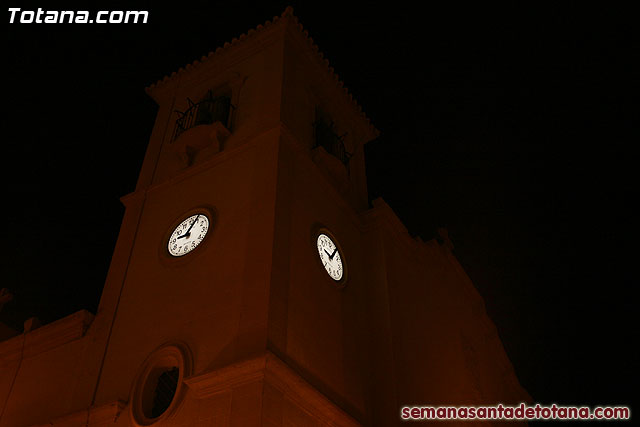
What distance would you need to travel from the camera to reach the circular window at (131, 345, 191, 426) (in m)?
10.8

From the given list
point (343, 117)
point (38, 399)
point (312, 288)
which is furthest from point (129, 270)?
point (343, 117)

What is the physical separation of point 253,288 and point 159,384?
250cm

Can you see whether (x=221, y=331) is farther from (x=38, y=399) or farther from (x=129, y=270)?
(x=38, y=399)

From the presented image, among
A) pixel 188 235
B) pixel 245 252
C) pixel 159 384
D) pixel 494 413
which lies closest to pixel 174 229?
pixel 188 235

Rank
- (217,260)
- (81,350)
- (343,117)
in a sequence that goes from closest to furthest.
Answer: (217,260), (81,350), (343,117)

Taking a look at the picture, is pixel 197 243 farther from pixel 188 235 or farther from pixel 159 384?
pixel 159 384

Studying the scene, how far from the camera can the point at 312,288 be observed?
12.6 meters

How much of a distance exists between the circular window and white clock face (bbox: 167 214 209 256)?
243 cm

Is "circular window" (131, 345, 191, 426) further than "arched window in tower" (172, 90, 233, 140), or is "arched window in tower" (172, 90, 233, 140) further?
"arched window in tower" (172, 90, 233, 140)

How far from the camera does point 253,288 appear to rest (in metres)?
11.2

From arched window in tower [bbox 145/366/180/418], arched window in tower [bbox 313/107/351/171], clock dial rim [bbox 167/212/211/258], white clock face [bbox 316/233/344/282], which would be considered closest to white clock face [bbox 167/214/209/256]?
clock dial rim [bbox 167/212/211/258]

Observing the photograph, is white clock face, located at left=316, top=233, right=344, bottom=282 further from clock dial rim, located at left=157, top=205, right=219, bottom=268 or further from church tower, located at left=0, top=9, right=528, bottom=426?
clock dial rim, located at left=157, top=205, right=219, bottom=268

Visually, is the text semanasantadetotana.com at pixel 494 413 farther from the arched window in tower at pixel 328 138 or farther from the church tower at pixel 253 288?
the arched window in tower at pixel 328 138

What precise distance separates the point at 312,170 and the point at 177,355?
5548 mm
